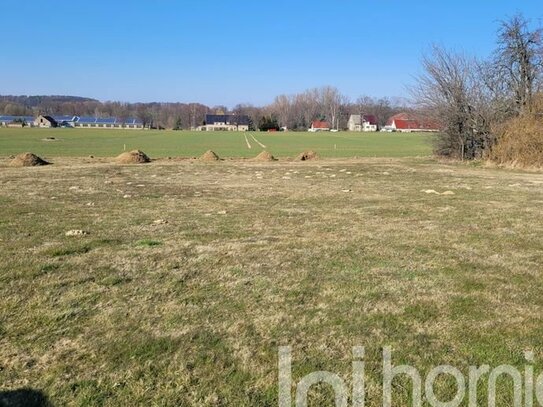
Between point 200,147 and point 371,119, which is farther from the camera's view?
point 371,119

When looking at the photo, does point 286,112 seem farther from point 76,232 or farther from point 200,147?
point 76,232

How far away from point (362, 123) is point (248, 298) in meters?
149

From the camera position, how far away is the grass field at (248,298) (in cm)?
310

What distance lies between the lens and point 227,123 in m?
151

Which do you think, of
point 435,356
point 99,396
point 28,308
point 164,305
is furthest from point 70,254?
point 435,356

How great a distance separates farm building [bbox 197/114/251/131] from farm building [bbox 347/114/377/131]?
33315mm

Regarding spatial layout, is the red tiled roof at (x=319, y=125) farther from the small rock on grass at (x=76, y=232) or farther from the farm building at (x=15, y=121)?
the small rock on grass at (x=76, y=232)

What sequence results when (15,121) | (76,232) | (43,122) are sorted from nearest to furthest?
(76,232) → (15,121) → (43,122)

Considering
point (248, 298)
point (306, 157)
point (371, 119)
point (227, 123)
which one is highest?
point (371, 119)

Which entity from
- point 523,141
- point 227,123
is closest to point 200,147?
point 523,141

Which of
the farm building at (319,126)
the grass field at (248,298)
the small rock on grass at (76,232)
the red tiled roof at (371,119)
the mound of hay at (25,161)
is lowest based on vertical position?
the grass field at (248,298)

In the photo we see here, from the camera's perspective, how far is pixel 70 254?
5914 millimetres

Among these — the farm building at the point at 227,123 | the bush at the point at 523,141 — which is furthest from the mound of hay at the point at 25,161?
the farm building at the point at 227,123

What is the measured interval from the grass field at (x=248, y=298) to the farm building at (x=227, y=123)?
141100 mm
